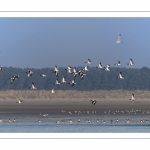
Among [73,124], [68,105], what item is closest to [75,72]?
[73,124]

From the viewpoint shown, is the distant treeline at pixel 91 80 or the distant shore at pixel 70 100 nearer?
the distant shore at pixel 70 100

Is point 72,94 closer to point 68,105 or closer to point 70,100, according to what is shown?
point 70,100

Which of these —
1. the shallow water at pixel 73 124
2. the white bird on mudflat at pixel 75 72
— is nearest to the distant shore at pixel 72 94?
the white bird on mudflat at pixel 75 72

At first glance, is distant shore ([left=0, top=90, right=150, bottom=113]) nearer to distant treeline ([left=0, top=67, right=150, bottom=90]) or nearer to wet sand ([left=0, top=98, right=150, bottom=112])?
wet sand ([left=0, top=98, right=150, bottom=112])

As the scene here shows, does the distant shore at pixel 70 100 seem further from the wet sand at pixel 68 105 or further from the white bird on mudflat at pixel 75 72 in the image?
the white bird on mudflat at pixel 75 72

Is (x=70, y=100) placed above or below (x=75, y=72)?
above
